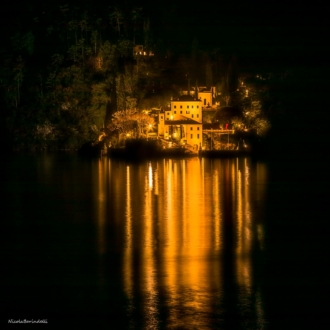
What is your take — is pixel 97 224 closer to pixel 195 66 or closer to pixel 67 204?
pixel 67 204

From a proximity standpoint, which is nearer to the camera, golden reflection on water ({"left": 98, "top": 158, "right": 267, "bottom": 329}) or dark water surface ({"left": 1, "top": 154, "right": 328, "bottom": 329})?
dark water surface ({"left": 1, "top": 154, "right": 328, "bottom": 329})

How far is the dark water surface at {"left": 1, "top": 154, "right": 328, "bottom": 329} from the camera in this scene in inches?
309

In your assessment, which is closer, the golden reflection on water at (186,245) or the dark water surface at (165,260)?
the dark water surface at (165,260)

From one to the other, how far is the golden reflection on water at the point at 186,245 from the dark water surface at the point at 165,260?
0.02 m

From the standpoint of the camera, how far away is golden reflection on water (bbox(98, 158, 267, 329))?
8164mm

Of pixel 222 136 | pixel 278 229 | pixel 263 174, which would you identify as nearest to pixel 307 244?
pixel 278 229

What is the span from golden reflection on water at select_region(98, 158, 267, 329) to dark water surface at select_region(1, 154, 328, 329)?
0.02 meters

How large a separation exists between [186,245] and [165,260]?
57.7 inches

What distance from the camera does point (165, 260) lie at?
10.6 metres

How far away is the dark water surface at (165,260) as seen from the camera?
309 inches

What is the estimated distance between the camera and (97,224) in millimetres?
14914

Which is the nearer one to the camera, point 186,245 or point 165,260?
point 165,260

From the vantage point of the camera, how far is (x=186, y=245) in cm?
1205

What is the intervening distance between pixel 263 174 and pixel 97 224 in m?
17.3
